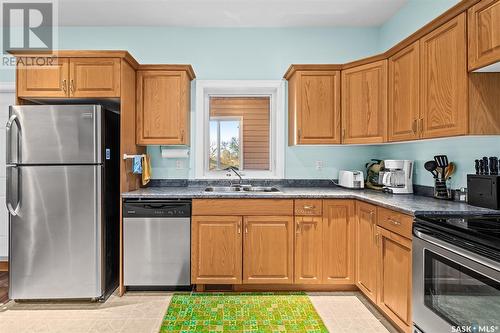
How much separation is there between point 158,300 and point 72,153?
4.84 feet

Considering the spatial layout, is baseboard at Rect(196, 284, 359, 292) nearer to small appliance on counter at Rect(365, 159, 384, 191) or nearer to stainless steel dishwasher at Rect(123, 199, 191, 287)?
stainless steel dishwasher at Rect(123, 199, 191, 287)

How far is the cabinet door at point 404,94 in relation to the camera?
240cm

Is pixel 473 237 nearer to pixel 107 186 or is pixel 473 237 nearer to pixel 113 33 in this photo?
pixel 107 186

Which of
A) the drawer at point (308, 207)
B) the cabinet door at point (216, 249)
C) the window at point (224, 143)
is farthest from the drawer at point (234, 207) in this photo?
the window at point (224, 143)

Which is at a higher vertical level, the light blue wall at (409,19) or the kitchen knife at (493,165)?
the light blue wall at (409,19)

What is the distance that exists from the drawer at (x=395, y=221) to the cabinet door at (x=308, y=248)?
0.62 metres

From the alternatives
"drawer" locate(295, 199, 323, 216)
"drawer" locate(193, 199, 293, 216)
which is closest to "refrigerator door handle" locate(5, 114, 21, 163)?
"drawer" locate(193, 199, 293, 216)

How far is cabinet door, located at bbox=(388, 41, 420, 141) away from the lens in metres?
2.40

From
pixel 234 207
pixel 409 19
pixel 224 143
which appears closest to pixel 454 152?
pixel 409 19

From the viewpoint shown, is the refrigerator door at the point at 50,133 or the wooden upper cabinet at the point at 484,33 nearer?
the wooden upper cabinet at the point at 484,33

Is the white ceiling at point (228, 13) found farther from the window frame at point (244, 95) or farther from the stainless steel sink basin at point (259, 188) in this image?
the stainless steel sink basin at point (259, 188)

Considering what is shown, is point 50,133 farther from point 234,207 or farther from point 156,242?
point 234,207

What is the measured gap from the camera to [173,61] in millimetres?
3527

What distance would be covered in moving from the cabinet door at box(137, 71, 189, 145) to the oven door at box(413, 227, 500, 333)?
7.73 ft
